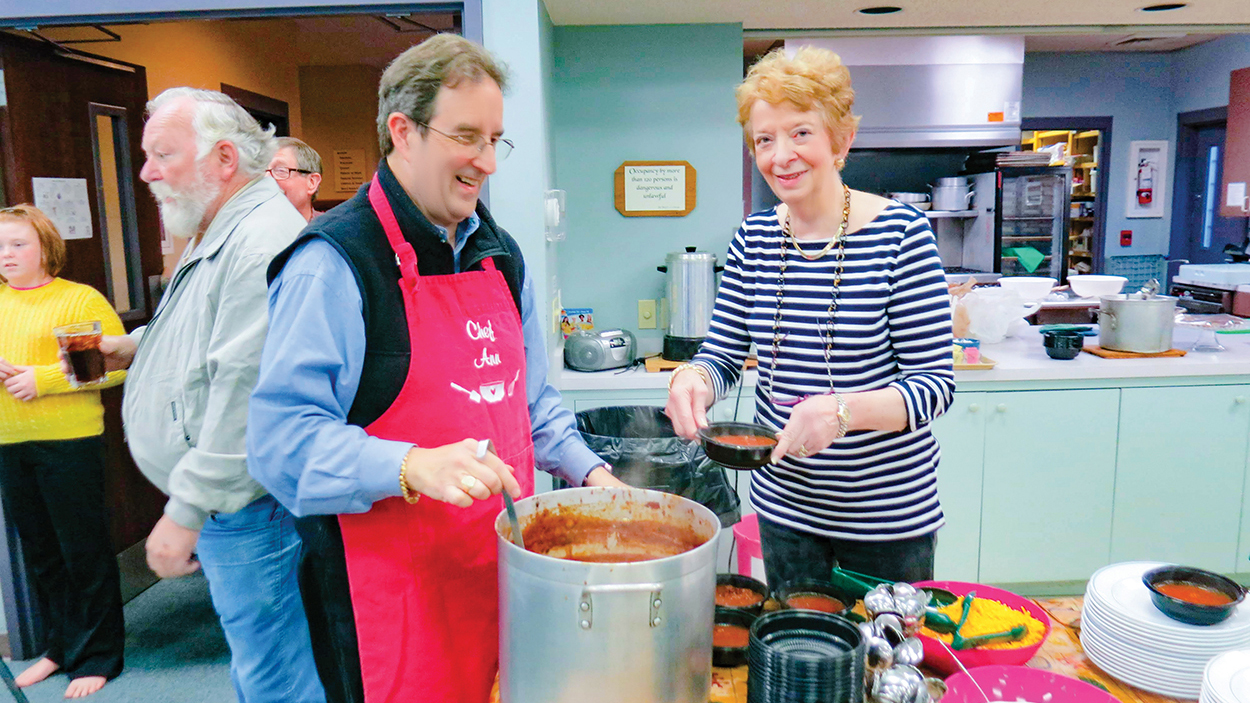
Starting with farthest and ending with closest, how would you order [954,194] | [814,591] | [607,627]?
[954,194] → [814,591] → [607,627]

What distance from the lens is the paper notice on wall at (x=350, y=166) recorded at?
643 cm

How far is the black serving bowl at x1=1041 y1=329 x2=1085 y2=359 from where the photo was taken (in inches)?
120

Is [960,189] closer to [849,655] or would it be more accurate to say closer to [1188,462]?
[1188,462]

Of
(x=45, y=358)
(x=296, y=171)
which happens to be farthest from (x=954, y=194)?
(x=45, y=358)

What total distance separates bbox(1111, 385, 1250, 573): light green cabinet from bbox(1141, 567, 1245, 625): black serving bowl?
2.15 meters

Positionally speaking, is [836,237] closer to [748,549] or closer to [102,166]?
[748,549]

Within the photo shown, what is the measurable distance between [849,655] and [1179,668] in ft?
1.63

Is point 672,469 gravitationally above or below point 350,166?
below

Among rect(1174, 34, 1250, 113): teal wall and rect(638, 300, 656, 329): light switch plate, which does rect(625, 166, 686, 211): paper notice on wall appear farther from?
rect(1174, 34, 1250, 113): teal wall

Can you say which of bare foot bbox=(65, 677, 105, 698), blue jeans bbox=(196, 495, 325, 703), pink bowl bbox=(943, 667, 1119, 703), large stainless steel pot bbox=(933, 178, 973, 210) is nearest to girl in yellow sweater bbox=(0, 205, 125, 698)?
bare foot bbox=(65, 677, 105, 698)

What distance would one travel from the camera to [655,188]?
3.43m

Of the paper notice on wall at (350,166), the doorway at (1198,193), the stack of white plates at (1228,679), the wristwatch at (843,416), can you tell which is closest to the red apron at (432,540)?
the wristwatch at (843,416)

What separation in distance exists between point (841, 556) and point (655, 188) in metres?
2.20

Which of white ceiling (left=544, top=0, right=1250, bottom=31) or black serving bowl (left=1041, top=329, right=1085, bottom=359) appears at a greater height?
white ceiling (left=544, top=0, right=1250, bottom=31)
